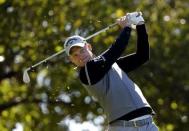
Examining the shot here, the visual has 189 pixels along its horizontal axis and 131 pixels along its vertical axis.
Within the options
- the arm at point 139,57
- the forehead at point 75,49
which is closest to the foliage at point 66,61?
the arm at point 139,57

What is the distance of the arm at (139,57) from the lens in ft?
21.8

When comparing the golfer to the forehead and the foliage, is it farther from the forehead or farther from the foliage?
the foliage

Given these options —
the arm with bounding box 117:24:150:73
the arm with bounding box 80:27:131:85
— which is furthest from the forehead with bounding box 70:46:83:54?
the arm with bounding box 117:24:150:73

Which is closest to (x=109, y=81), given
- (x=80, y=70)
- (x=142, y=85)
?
(x=80, y=70)

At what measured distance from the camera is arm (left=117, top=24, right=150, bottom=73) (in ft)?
21.8

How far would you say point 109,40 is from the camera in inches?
785

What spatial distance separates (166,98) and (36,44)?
3880 mm

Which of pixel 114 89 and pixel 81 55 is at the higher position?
pixel 81 55

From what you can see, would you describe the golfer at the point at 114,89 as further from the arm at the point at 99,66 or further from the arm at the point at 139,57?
the arm at the point at 139,57

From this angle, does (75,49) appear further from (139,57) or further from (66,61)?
(66,61)

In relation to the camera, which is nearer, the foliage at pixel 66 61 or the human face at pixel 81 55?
the human face at pixel 81 55

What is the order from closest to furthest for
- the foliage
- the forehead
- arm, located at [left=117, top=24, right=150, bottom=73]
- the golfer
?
the golfer < the forehead < arm, located at [left=117, top=24, right=150, bottom=73] < the foliage

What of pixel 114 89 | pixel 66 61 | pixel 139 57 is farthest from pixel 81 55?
pixel 66 61

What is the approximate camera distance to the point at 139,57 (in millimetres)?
6715
